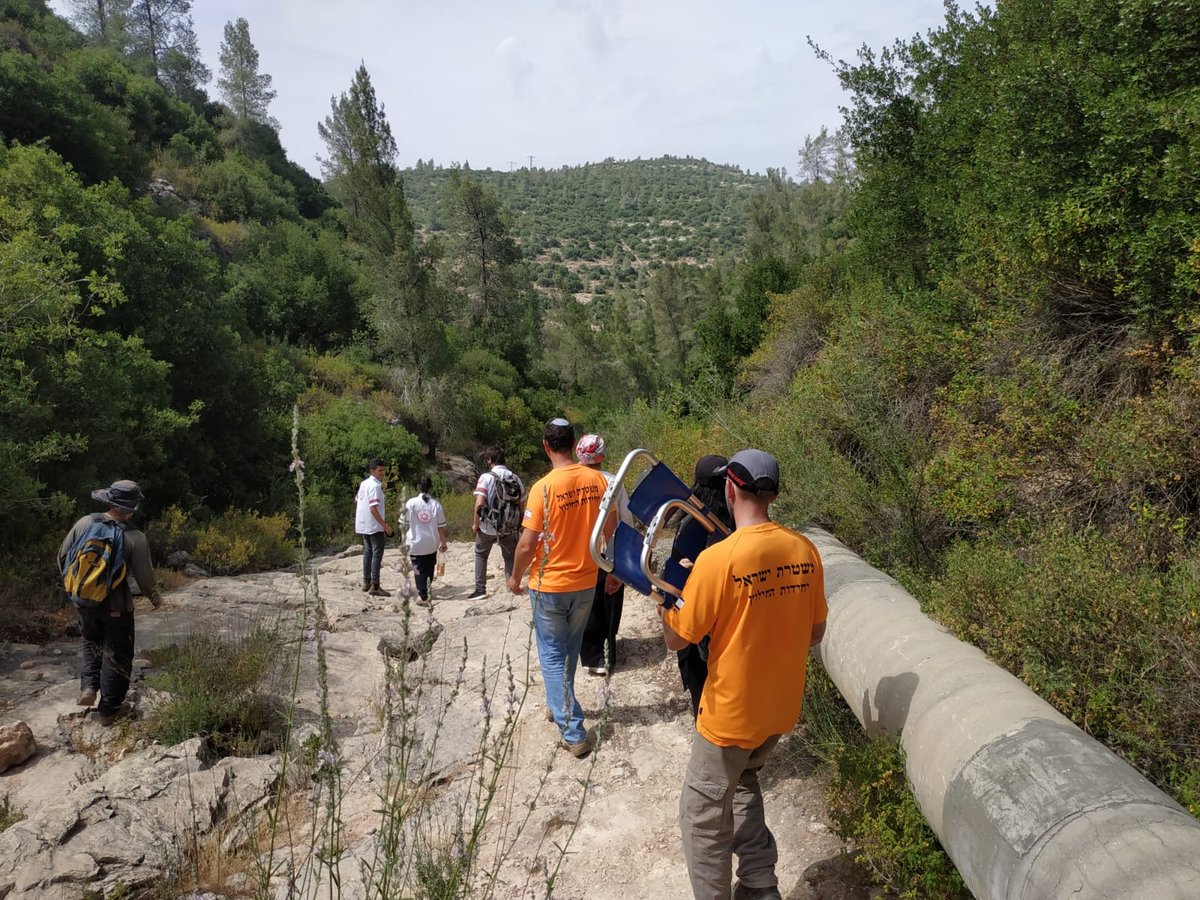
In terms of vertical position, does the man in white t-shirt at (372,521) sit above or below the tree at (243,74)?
below

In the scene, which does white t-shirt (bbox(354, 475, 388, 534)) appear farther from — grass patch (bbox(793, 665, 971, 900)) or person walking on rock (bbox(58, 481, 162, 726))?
grass patch (bbox(793, 665, 971, 900))

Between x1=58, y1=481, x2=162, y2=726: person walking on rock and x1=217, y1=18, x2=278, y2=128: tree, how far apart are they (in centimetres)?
5856

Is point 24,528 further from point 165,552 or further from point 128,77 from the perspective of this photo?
point 128,77

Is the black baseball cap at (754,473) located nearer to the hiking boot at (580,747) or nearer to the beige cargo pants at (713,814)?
the beige cargo pants at (713,814)

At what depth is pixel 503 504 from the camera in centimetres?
737

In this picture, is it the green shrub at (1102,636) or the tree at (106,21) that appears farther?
the tree at (106,21)

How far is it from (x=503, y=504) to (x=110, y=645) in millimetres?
3476

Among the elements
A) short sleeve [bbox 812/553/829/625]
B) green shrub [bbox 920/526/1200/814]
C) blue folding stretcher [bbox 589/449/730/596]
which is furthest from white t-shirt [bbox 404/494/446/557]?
short sleeve [bbox 812/553/829/625]

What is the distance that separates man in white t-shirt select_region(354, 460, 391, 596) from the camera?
8.77 meters

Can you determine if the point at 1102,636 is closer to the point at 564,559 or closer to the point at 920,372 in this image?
the point at 564,559

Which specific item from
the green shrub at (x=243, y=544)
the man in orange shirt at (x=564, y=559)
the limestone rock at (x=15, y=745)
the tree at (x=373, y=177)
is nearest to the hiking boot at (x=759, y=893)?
the man in orange shirt at (x=564, y=559)

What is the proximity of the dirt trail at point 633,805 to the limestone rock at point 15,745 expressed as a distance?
137 inches

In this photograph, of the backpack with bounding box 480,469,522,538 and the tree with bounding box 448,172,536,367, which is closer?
the backpack with bounding box 480,469,522,538

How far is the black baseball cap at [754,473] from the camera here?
2845mm
